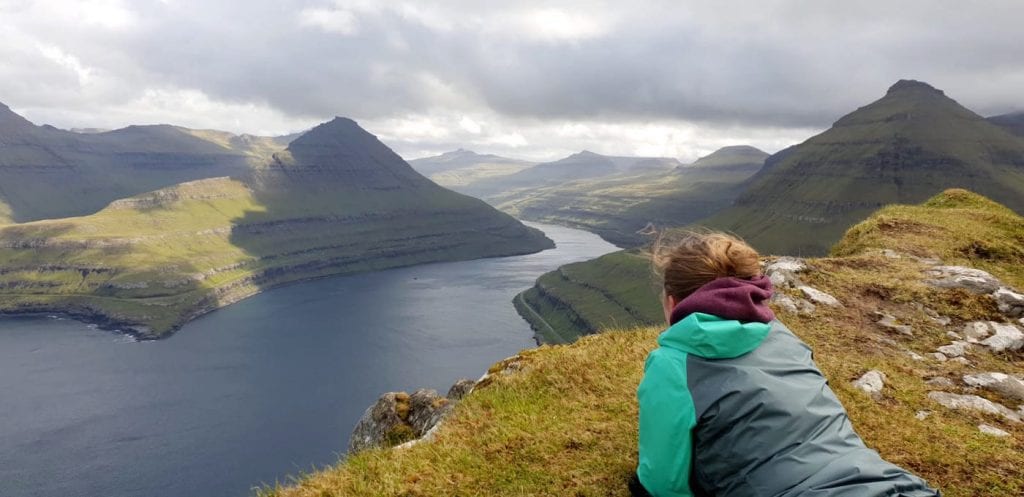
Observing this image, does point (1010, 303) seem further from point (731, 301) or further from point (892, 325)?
point (731, 301)

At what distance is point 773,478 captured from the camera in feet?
16.5

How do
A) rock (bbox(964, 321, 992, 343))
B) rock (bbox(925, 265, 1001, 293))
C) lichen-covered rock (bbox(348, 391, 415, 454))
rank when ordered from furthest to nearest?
rock (bbox(925, 265, 1001, 293)), rock (bbox(964, 321, 992, 343)), lichen-covered rock (bbox(348, 391, 415, 454))

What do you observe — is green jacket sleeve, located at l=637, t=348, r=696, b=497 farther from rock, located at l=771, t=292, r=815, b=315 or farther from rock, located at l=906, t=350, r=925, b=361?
rock, located at l=771, t=292, r=815, b=315

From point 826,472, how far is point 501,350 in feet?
550

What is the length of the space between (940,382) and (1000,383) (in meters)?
1.05

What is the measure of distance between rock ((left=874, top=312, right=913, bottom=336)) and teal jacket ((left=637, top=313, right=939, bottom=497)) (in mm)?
11909

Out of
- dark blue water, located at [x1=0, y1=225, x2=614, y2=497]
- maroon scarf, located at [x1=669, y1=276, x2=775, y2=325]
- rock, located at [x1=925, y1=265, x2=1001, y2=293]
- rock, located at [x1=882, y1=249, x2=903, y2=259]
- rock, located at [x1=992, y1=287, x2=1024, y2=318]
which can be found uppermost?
maroon scarf, located at [x1=669, y1=276, x2=775, y2=325]

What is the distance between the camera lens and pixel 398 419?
14.9 m

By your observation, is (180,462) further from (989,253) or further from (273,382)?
(989,253)

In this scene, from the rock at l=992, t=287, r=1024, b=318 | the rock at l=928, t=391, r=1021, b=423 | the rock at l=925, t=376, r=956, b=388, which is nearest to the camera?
the rock at l=928, t=391, r=1021, b=423

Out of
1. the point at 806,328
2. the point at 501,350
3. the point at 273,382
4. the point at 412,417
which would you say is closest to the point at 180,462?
the point at 273,382

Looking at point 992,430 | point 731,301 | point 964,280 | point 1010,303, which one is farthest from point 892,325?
point 731,301

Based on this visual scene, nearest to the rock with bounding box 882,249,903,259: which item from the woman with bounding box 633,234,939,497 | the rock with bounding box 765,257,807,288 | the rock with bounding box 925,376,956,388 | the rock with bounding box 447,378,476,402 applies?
the rock with bounding box 765,257,807,288

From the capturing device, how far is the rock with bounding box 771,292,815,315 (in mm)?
15822
